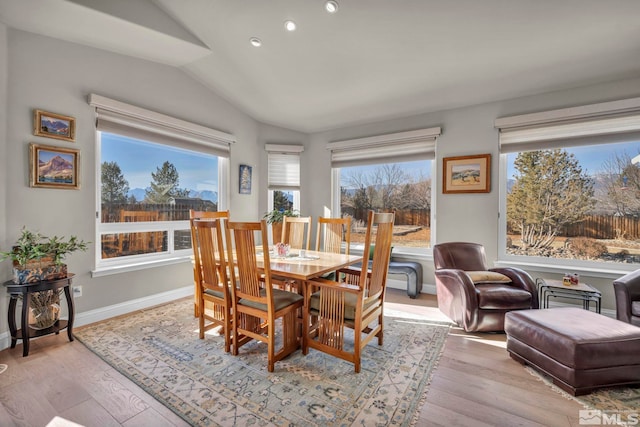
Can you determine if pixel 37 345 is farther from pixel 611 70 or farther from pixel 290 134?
pixel 611 70

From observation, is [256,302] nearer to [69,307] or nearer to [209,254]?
[209,254]

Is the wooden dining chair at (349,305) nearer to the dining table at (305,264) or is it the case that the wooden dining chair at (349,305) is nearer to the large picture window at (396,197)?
the dining table at (305,264)

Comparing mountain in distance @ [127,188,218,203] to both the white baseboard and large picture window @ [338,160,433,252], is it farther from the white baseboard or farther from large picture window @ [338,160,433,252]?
large picture window @ [338,160,433,252]

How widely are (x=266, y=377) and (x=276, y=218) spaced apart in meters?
2.88

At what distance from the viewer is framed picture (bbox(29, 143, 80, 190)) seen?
252 centimetres

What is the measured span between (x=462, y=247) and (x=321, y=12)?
287 cm

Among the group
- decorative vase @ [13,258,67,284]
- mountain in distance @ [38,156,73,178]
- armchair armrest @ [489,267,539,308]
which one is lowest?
armchair armrest @ [489,267,539,308]

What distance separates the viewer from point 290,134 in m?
5.01

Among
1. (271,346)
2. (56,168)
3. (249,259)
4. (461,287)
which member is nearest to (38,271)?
(56,168)

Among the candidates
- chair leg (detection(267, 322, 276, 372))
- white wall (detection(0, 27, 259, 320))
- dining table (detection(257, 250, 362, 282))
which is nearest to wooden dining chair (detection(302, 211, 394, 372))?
dining table (detection(257, 250, 362, 282))

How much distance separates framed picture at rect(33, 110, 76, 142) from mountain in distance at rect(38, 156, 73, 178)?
220mm

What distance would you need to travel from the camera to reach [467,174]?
3748mm

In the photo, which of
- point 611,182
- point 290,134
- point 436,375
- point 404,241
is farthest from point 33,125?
point 611,182

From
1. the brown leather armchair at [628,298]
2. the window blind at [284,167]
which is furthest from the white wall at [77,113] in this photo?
the brown leather armchair at [628,298]
